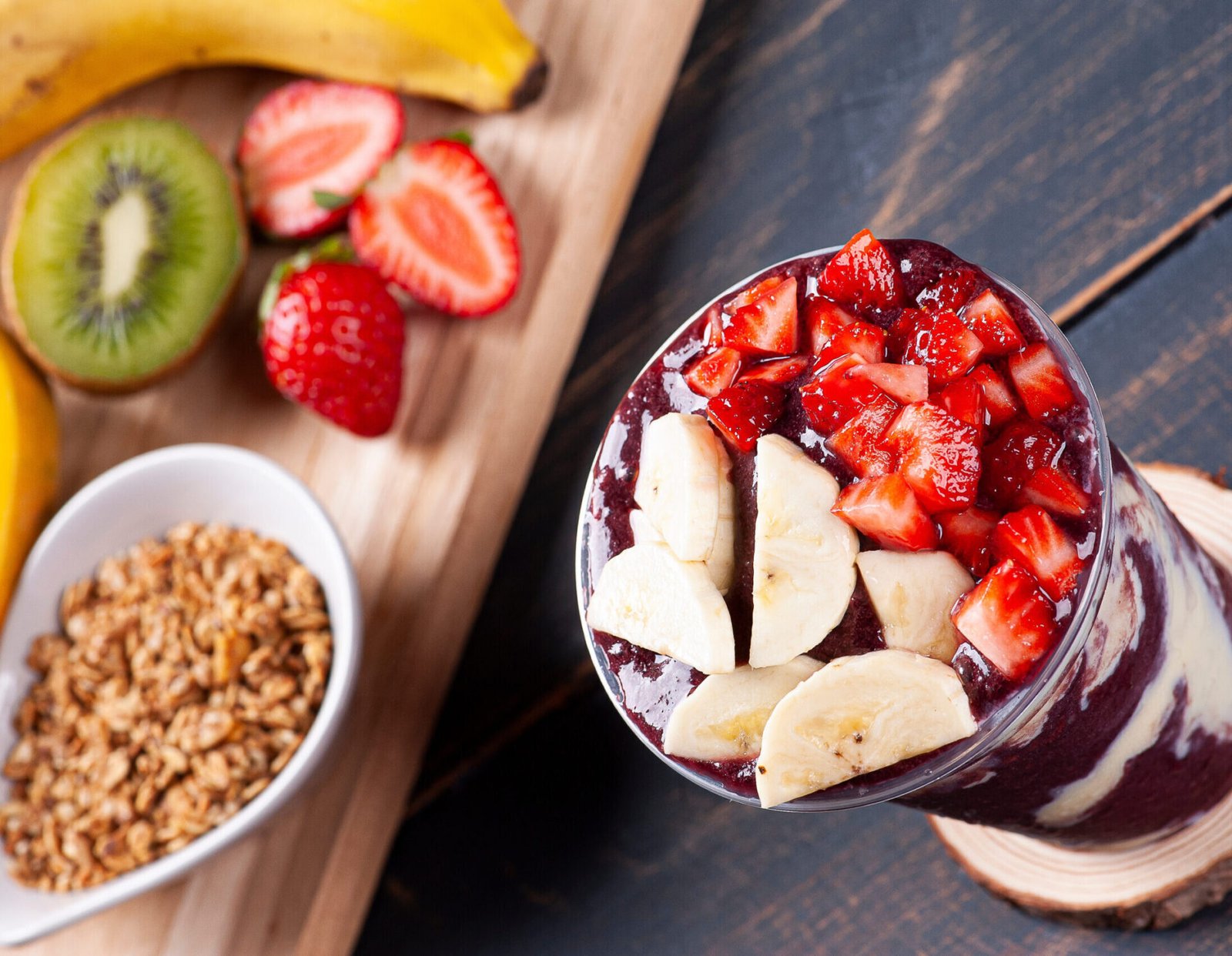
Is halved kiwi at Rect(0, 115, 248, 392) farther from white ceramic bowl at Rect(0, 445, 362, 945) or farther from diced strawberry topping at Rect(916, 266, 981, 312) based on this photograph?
diced strawberry topping at Rect(916, 266, 981, 312)

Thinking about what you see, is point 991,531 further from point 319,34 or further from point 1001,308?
point 319,34

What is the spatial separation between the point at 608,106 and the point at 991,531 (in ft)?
3.10

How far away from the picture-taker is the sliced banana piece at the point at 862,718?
74 centimetres

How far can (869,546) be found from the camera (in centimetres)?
79

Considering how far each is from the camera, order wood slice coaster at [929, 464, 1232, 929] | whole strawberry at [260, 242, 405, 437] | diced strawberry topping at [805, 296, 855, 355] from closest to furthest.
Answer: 1. diced strawberry topping at [805, 296, 855, 355]
2. wood slice coaster at [929, 464, 1232, 929]
3. whole strawberry at [260, 242, 405, 437]

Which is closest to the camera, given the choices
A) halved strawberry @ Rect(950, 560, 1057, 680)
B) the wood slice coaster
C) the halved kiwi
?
→ halved strawberry @ Rect(950, 560, 1057, 680)

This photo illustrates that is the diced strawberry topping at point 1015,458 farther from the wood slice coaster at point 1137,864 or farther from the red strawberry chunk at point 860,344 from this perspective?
the wood slice coaster at point 1137,864

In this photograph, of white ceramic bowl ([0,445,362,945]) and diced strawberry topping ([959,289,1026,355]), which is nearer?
diced strawberry topping ([959,289,1026,355])

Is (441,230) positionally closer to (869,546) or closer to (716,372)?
(716,372)

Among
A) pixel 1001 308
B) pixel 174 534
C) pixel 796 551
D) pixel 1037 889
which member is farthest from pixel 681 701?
pixel 174 534

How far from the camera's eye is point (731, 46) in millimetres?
1604

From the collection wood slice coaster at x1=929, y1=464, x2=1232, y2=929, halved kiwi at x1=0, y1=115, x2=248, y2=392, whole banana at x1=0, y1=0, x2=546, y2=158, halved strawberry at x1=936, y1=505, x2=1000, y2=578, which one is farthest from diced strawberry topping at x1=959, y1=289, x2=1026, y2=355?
halved kiwi at x1=0, y1=115, x2=248, y2=392

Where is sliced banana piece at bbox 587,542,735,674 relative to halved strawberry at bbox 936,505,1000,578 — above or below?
below

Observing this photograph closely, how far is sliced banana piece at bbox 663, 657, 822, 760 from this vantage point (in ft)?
2.56
